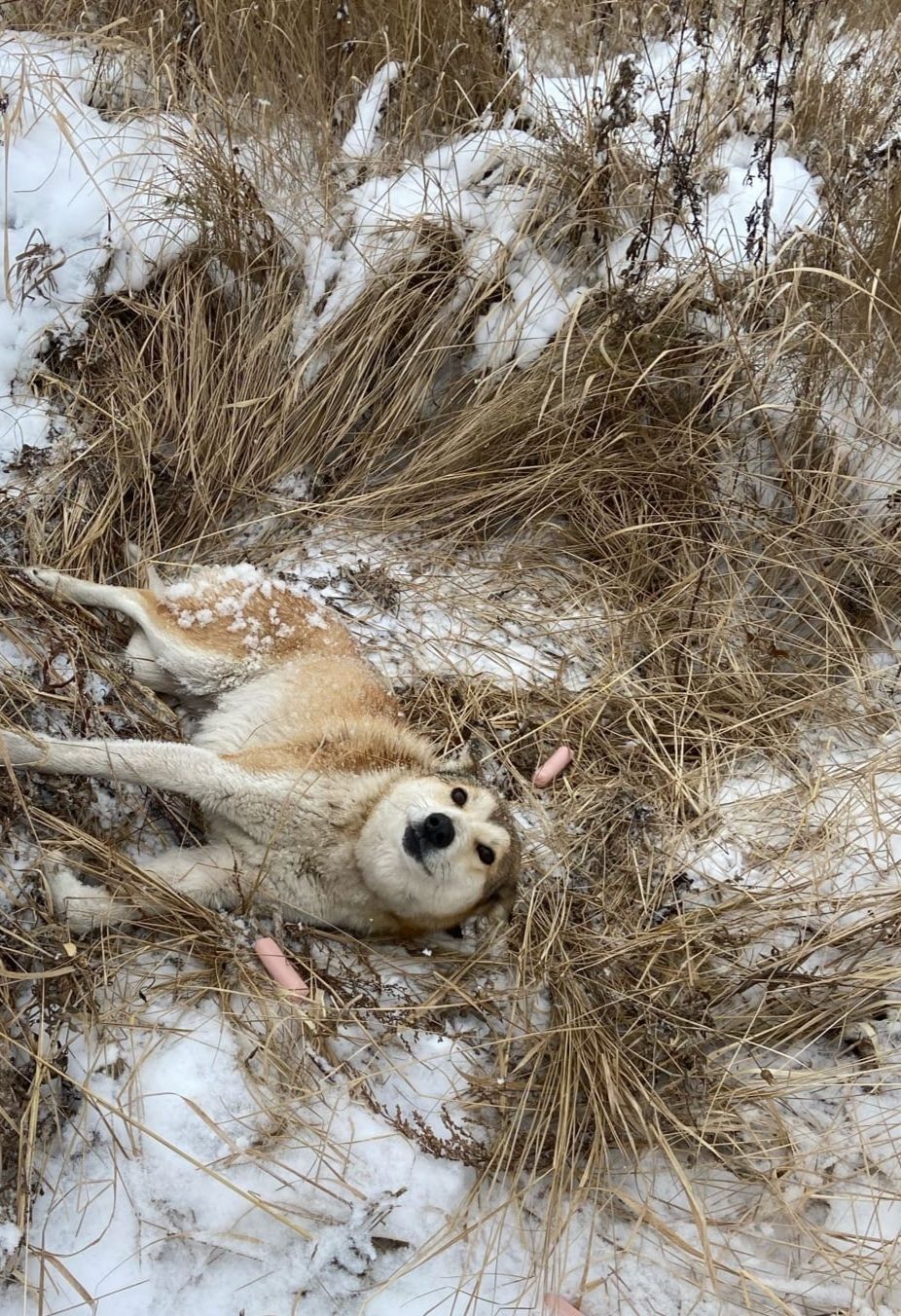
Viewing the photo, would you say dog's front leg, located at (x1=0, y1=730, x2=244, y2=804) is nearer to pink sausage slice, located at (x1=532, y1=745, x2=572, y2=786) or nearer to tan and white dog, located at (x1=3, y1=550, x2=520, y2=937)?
tan and white dog, located at (x1=3, y1=550, x2=520, y2=937)

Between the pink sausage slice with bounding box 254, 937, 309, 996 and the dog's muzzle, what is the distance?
526 mm

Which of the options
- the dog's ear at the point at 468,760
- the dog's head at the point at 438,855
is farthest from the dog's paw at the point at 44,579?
the dog's ear at the point at 468,760

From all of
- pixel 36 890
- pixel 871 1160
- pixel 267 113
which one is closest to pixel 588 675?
pixel 871 1160

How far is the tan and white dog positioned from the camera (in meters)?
3.17

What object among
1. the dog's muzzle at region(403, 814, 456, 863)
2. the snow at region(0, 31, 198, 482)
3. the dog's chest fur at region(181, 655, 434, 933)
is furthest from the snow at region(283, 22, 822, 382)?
the dog's muzzle at region(403, 814, 456, 863)

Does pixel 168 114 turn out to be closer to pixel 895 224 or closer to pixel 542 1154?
pixel 895 224

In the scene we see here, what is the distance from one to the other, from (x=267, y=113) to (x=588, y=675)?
3.12m

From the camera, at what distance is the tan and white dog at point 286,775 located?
10.4 feet

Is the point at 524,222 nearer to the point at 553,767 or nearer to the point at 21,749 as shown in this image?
the point at 553,767

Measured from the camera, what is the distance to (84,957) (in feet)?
9.19

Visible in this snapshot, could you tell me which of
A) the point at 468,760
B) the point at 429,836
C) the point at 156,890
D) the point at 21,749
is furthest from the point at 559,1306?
the point at 21,749

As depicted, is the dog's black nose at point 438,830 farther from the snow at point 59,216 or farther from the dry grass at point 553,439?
the snow at point 59,216

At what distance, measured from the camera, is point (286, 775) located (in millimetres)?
3309

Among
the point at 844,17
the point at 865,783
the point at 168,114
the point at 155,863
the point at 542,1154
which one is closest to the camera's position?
the point at 542,1154
